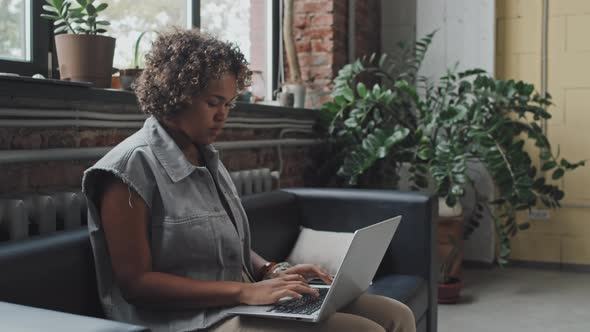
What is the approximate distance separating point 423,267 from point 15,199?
59.0 inches

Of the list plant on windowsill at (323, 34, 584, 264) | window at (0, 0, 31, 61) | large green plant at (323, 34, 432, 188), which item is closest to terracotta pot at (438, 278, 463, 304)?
plant on windowsill at (323, 34, 584, 264)

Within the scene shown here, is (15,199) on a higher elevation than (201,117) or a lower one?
lower

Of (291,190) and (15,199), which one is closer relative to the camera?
(15,199)

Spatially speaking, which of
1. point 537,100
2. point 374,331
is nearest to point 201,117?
point 374,331

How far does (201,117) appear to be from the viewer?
61.7 inches

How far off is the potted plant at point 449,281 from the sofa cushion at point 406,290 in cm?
105

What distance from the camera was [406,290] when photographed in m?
2.24

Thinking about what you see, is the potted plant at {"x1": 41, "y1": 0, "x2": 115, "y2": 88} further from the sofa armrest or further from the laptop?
the sofa armrest

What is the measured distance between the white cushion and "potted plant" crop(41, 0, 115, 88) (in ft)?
3.18

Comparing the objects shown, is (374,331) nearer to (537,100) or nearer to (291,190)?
(291,190)

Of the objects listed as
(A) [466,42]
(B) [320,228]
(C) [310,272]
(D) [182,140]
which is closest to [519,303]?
A: (B) [320,228]

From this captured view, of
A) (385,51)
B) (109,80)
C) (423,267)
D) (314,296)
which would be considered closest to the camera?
(314,296)

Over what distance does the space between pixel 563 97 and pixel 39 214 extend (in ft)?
11.7

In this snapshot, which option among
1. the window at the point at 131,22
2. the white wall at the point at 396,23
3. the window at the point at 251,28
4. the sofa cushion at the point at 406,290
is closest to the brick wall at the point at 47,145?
the window at the point at 131,22
